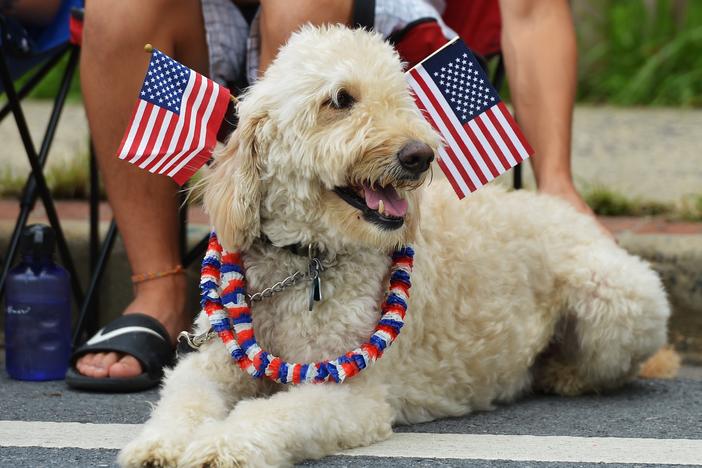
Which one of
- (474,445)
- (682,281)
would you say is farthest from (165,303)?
(682,281)

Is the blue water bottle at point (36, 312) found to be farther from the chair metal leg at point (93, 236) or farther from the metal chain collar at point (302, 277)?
the metal chain collar at point (302, 277)

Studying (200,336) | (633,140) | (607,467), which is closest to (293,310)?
(200,336)

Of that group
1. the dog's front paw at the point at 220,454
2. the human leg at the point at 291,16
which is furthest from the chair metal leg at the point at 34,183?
the dog's front paw at the point at 220,454

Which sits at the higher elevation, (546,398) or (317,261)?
(317,261)

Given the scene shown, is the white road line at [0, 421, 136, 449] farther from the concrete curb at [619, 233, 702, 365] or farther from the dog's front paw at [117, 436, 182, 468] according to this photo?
the concrete curb at [619, 233, 702, 365]

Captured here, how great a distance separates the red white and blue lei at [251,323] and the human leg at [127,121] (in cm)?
75

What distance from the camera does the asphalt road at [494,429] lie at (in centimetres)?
287

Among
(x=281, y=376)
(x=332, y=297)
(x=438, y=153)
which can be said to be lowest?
(x=281, y=376)

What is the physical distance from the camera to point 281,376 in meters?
3.02

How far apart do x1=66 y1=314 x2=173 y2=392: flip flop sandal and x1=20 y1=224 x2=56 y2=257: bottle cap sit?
354 mm

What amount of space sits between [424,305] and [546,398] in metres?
0.76

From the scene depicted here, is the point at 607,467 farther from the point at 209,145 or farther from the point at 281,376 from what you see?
the point at 209,145

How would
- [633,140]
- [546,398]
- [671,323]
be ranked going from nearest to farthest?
[546,398], [671,323], [633,140]

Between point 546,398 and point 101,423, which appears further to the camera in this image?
point 546,398
